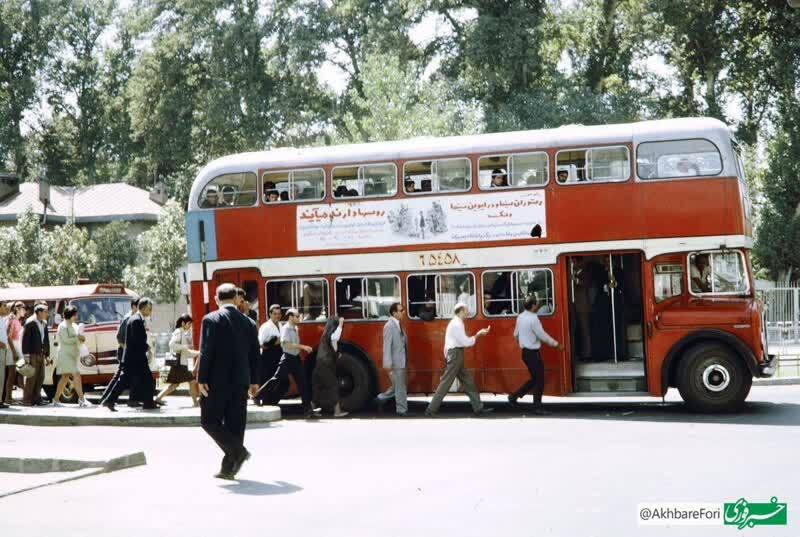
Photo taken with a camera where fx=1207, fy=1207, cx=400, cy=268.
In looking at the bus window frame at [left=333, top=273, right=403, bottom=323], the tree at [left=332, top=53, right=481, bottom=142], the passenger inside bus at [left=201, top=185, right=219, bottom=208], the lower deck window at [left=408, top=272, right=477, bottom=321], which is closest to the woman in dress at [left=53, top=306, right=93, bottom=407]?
the passenger inside bus at [left=201, top=185, right=219, bottom=208]

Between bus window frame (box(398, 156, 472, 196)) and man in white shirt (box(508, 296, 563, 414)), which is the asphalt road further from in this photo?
bus window frame (box(398, 156, 472, 196))

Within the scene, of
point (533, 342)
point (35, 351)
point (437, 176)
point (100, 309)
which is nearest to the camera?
point (533, 342)

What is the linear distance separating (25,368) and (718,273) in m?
11.3

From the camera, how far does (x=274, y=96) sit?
47.4 m

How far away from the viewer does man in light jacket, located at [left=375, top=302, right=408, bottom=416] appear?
18.3m

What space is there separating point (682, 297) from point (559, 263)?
1.90m

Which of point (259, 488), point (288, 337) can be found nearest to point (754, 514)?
point (259, 488)

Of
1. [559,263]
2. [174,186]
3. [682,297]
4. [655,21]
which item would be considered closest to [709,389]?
[682,297]

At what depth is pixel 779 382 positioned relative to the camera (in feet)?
76.9

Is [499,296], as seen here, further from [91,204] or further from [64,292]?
[91,204]

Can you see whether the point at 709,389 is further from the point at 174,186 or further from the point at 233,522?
the point at 174,186

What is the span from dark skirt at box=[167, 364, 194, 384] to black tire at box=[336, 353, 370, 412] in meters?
2.47

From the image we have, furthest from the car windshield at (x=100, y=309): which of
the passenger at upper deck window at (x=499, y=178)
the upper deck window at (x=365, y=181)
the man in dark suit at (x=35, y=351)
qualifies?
the passenger at upper deck window at (x=499, y=178)

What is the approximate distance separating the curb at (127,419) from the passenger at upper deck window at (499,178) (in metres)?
4.83
